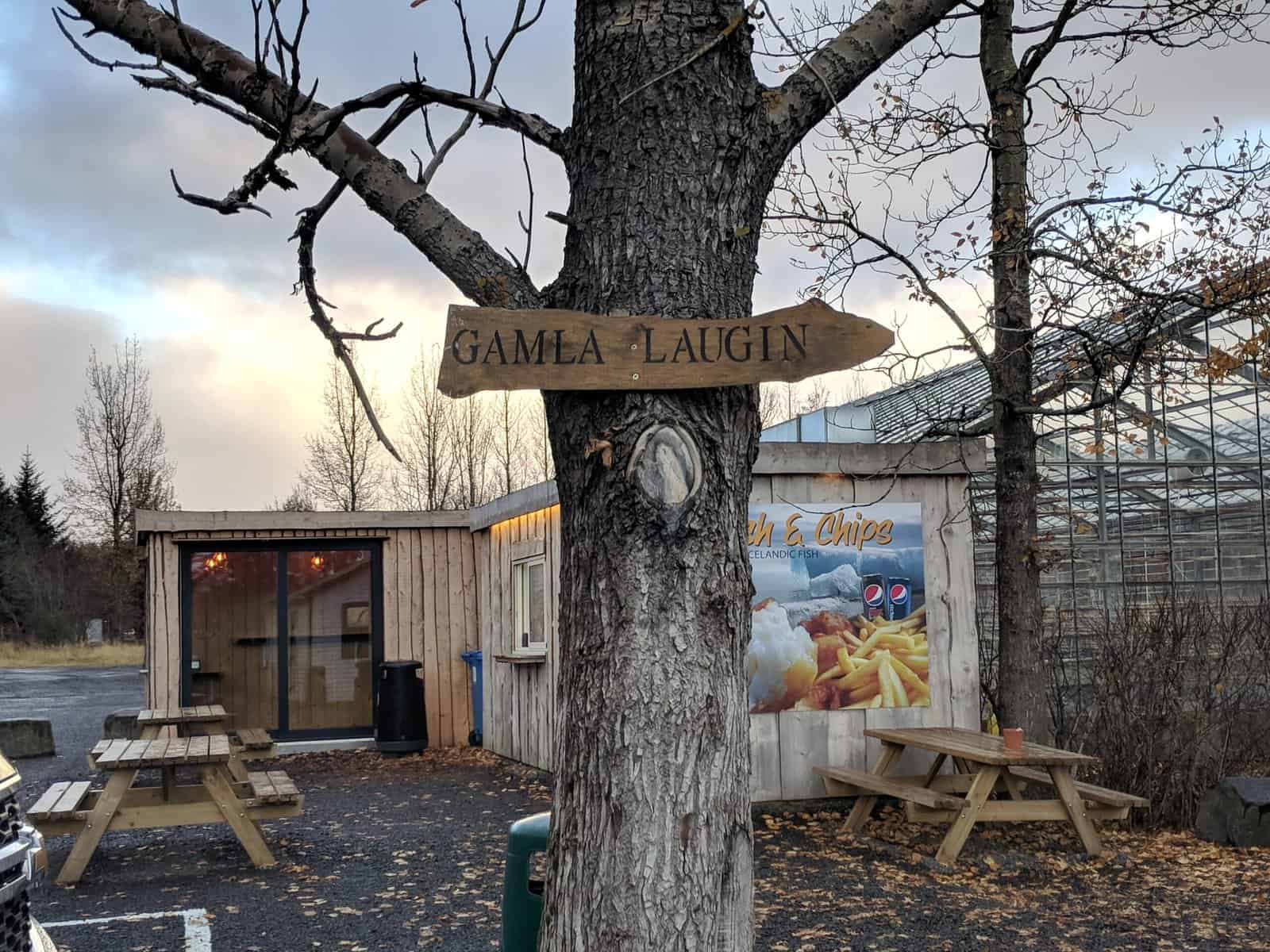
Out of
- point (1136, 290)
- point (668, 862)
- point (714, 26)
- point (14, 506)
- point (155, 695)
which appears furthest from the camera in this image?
point (14, 506)

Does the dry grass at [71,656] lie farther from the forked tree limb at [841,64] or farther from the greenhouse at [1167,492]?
the forked tree limb at [841,64]

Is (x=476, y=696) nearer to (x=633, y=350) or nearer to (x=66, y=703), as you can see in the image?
(x=633, y=350)

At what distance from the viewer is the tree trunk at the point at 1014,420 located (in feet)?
29.9

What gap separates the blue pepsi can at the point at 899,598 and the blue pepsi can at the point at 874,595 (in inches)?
1.4

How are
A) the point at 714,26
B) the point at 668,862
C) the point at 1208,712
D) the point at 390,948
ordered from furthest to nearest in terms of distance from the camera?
the point at 1208,712, the point at 390,948, the point at 714,26, the point at 668,862

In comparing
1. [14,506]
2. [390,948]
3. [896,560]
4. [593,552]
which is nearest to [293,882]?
[390,948]

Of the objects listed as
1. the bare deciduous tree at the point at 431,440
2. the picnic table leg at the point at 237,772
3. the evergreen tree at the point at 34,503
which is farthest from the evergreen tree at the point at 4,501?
the picnic table leg at the point at 237,772

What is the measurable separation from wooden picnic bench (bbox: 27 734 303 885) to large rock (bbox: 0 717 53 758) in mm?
7420

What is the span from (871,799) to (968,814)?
3.76 ft

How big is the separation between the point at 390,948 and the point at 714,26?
4.53 metres

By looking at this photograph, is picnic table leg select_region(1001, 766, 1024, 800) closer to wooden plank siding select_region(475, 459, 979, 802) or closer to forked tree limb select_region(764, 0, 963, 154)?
wooden plank siding select_region(475, 459, 979, 802)

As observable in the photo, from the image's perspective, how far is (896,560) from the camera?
9.51 metres

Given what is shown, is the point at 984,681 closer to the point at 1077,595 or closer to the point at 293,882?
the point at 293,882

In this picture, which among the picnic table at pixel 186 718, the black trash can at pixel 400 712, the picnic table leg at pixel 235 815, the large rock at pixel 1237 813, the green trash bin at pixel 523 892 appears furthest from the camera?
the black trash can at pixel 400 712
